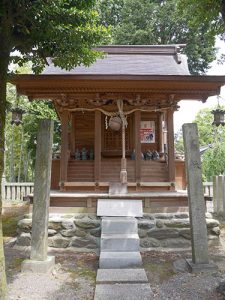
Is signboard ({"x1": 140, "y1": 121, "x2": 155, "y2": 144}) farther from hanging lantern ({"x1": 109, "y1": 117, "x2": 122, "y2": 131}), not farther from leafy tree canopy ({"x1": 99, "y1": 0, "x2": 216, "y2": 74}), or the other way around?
leafy tree canopy ({"x1": 99, "y1": 0, "x2": 216, "y2": 74})

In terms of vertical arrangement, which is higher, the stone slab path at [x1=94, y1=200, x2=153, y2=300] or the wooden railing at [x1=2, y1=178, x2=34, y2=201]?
the wooden railing at [x1=2, y1=178, x2=34, y2=201]

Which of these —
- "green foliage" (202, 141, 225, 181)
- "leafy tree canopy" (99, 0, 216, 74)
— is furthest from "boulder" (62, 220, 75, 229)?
"leafy tree canopy" (99, 0, 216, 74)

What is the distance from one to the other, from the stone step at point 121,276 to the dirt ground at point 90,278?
0.51ft

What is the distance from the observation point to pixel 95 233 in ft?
22.5

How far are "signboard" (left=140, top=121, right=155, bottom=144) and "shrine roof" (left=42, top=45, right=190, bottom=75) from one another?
1.60 meters

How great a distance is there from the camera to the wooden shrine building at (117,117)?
7.57 meters

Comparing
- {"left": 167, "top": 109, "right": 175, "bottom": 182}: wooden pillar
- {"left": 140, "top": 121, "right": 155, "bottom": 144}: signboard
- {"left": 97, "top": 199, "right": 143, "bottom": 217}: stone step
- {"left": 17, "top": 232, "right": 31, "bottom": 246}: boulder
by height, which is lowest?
{"left": 17, "top": 232, "right": 31, "bottom": 246}: boulder

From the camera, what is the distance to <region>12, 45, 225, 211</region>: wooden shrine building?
7.57 meters

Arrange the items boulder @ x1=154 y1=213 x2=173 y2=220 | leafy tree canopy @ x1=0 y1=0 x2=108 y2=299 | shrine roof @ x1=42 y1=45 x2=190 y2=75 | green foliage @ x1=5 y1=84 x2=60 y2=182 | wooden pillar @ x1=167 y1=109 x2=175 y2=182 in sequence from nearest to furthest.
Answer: leafy tree canopy @ x1=0 y1=0 x2=108 y2=299 → boulder @ x1=154 y1=213 x2=173 y2=220 → wooden pillar @ x1=167 y1=109 x2=175 y2=182 → shrine roof @ x1=42 y1=45 x2=190 y2=75 → green foliage @ x1=5 y1=84 x2=60 y2=182

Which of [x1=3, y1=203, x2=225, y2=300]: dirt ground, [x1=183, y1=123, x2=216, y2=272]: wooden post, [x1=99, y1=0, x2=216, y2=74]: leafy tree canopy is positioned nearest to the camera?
[x1=3, y1=203, x2=225, y2=300]: dirt ground

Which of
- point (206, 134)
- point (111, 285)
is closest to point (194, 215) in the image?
point (111, 285)

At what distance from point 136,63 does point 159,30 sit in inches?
605

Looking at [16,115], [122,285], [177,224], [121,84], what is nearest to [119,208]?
[177,224]

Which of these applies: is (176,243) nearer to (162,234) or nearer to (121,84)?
(162,234)
